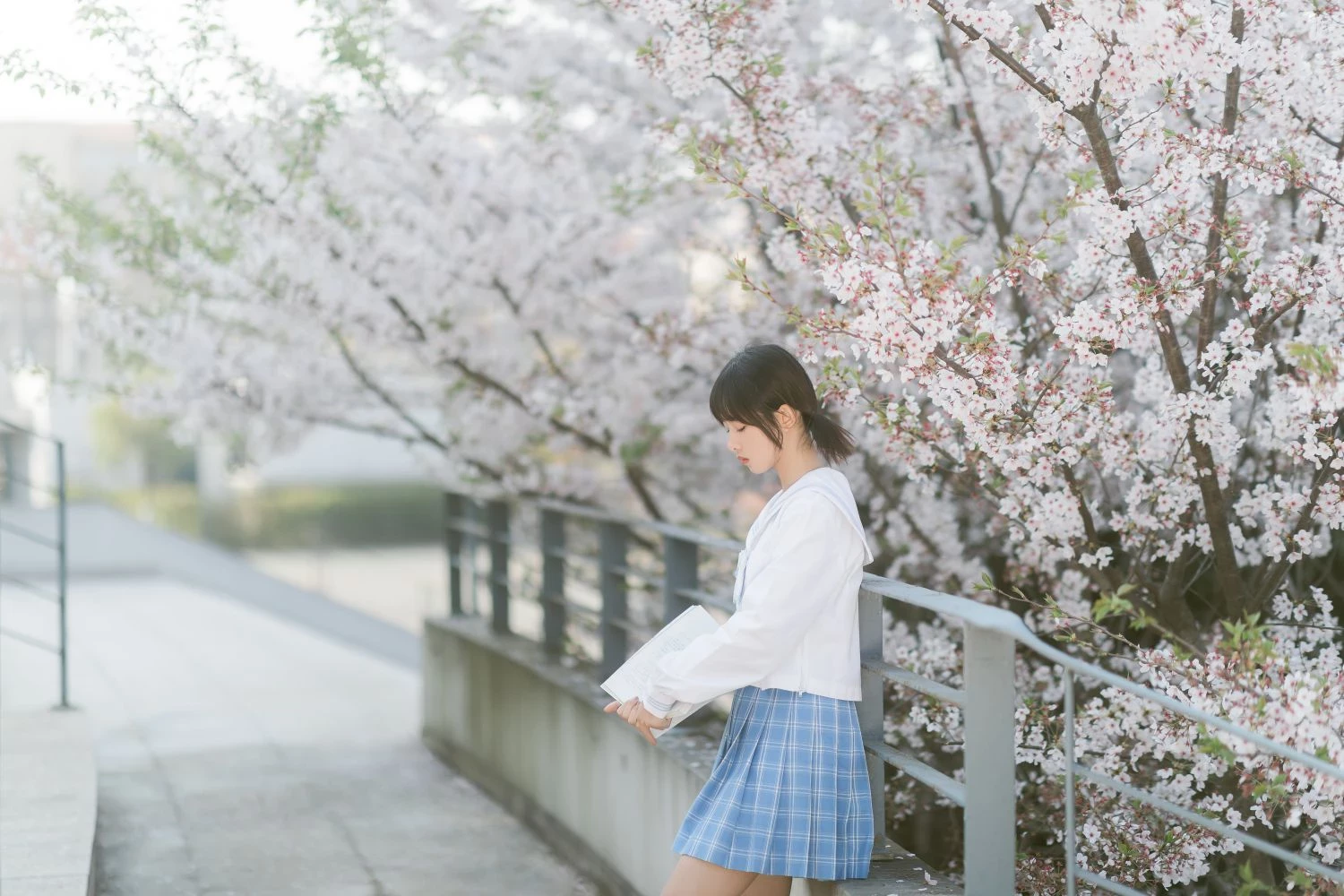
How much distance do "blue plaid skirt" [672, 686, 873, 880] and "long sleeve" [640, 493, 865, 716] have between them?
0.43 feet

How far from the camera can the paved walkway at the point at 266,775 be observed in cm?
529

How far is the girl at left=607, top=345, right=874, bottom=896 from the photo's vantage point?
3.00 metres

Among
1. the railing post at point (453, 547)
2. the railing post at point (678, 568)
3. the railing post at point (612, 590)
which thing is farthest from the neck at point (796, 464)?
the railing post at point (453, 547)

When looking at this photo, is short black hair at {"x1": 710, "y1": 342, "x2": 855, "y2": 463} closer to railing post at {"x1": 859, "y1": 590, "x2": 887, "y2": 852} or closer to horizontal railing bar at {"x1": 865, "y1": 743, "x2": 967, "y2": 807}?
railing post at {"x1": 859, "y1": 590, "x2": 887, "y2": 852}

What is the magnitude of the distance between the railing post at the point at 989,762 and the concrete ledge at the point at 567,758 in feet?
0.66

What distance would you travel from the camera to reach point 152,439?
26484mm

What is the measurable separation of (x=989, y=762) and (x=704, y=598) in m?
1.60

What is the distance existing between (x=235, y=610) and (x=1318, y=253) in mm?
10369

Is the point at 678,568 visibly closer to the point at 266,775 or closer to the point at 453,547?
the point at 266,775

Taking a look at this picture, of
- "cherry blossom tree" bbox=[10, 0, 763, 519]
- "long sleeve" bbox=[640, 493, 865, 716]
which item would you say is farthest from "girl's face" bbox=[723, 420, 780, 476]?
"cherry blossom tree" bbox=[10, 0, 763, 519]

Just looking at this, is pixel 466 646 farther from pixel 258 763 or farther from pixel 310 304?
pixel 310 304

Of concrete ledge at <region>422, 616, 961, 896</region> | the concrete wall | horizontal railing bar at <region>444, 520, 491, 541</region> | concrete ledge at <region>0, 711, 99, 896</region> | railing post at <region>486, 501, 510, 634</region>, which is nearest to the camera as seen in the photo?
concrete ledge at <region>0, 711, 99, 896</region>

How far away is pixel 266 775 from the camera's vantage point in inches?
268

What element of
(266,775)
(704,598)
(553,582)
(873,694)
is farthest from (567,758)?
(873,694)
